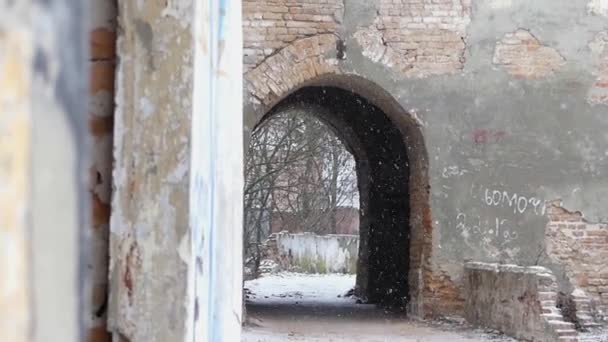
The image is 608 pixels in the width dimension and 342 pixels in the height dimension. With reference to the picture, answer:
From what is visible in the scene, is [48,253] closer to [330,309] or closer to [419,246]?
[419,246]

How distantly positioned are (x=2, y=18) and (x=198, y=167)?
4.23ft

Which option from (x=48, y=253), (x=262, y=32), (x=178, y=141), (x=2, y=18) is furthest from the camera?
(x=262, y=32)

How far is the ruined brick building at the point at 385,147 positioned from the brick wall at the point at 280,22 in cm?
1

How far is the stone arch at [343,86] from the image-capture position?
391 inches

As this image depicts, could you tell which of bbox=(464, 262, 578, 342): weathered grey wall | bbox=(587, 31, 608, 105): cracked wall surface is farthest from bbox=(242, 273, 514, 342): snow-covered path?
bbox=(587, 31, 608, 105): cracked wall surface

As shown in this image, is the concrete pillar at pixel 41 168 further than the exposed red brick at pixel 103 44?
No

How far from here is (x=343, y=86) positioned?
1085 cm

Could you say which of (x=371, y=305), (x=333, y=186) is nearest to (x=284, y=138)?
(x=333, y=186)

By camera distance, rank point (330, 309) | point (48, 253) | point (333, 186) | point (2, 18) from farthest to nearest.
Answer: point (333, 186), point (330, 309), point (48, 253), point (2, 18)

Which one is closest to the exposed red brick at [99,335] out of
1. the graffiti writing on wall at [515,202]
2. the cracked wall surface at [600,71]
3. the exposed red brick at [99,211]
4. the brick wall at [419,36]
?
the exposed red brick at [99,211]

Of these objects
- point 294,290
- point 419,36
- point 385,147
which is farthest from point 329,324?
point 294,290

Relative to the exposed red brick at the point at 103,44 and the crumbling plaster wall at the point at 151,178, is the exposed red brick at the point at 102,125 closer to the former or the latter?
the crumbling plaster wall at the point at 151,178

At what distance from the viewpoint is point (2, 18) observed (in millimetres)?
800

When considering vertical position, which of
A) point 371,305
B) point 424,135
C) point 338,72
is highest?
point 338,72
